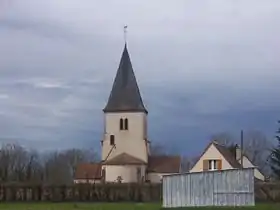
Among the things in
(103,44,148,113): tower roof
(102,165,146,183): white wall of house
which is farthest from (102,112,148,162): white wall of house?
(102,165,146,183): white wall of house

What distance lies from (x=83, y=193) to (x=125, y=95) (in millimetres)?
43663

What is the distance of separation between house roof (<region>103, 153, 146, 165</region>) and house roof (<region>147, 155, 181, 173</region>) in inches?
159

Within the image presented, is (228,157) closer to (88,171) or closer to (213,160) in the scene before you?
(213,160)

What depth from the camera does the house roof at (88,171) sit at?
4710 inches

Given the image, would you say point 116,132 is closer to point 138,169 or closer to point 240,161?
point 138,169

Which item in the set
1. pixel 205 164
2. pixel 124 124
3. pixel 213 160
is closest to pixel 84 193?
pixel 205 164

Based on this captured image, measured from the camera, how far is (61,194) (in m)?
75.9

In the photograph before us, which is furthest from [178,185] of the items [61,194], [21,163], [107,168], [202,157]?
[21,163]

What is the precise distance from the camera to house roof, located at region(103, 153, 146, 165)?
4473 inches

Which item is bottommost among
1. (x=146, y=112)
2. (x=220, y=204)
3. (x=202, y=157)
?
(x=220, y=204)

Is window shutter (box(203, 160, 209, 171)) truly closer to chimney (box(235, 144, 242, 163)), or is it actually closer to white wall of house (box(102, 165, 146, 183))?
chimney (box(235, 144, 242, 163))

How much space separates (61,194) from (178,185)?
26034 millimetres

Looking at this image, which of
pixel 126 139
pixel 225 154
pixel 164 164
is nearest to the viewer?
pixel 225 154

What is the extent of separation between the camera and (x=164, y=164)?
392 feet
